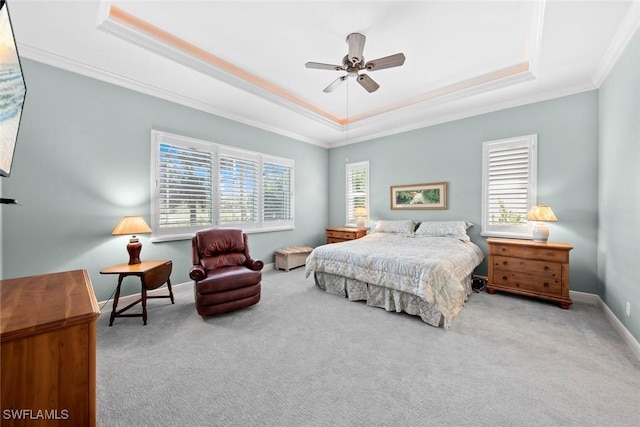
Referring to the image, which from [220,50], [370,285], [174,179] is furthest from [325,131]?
[370,285]

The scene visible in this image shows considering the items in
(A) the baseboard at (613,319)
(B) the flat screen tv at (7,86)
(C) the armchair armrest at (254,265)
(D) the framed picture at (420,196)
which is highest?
(B) the flat screen tv at (7,86)

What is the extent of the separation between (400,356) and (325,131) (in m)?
4.58

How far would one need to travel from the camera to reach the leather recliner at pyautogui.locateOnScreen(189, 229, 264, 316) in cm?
286

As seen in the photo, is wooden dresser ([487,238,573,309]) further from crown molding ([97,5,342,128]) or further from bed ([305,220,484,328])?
crown molding ([97,5,342,128])

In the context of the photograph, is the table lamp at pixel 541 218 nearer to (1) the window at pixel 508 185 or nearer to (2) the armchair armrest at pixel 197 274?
(1) the window at pixel 508 185

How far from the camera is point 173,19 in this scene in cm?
257

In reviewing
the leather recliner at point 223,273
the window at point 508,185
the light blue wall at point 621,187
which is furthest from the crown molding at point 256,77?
the leather recliner at point 223,273

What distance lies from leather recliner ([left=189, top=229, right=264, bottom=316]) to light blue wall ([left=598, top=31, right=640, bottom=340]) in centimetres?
382

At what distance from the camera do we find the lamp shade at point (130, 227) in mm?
3000

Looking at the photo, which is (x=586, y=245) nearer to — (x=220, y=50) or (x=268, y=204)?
(x=268, y=204)

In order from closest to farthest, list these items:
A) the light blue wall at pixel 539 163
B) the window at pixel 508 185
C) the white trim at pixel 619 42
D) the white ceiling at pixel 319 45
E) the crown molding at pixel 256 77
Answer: the white trim at pixel 619 42 < the white ceiling at pixel 319 45 < the crown molding at pixel 256 77 < the light blue wall at pixel 539 163 < the window at pixel 508 185

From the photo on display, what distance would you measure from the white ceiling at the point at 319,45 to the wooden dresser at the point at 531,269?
2.25 meters

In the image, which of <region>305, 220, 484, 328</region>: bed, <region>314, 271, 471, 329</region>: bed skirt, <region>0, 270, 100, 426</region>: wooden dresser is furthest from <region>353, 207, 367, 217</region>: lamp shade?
<region>0, 270, 100, 426</region>: wooden dresser

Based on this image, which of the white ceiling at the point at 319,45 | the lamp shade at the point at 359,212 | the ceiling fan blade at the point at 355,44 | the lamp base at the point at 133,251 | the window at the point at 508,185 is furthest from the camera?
the lamp shade at the point at 359,212
